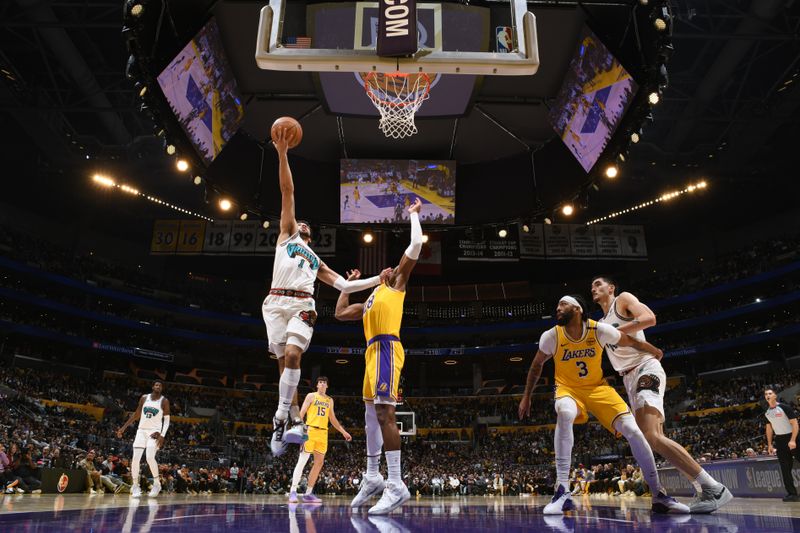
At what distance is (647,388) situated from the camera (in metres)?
5.32

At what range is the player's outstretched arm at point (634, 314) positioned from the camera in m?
5.23

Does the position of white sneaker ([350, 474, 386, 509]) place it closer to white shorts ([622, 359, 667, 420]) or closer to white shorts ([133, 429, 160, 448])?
white shorts ([622, 359, 667, 420])

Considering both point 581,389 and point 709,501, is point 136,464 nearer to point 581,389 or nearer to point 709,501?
point 581,389

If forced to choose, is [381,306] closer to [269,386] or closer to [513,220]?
[513,220]

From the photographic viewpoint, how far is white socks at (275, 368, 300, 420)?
18.3ft

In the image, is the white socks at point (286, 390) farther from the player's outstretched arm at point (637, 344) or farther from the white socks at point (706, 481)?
the white socks at point (706, 481)

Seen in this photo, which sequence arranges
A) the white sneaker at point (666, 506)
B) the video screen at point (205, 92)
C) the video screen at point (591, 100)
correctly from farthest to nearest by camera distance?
the video screen at point (591, 100) < the video screen at point (205, 92) < the white sneaker at point (666, 506)

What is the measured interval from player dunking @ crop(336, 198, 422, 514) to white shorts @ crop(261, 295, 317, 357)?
0.61 m

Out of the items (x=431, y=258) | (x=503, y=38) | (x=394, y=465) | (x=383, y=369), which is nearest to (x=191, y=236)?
(x=431, y=258)

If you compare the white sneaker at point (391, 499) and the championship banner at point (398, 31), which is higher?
the championship banner at point (398, 31)

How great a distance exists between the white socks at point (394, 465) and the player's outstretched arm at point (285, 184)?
2378 mm

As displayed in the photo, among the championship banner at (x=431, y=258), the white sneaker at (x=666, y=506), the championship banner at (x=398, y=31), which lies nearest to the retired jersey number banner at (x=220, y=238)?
the championship banner at (x=431, y=258)

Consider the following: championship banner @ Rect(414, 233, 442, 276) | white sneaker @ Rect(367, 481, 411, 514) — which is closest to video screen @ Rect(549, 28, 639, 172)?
white sneaker @ Rect(367, 481, 411, 514)

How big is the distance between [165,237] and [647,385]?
98.9ft
